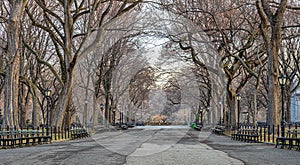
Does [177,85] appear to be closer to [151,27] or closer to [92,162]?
[151,27]

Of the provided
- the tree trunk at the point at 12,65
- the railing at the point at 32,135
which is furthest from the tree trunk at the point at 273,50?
the tree trunk at the point at 12,65

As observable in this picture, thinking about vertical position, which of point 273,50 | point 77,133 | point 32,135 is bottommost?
point 77,133

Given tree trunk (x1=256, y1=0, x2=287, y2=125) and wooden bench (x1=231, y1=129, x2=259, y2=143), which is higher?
tree trunk (x1=256, y1=0, x2=287, y2=125)

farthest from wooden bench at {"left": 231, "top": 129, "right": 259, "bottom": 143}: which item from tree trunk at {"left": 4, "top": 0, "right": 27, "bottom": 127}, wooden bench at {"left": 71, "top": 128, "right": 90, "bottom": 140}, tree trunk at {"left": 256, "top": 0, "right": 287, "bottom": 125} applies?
tree trunk at {"left": 4, "top": 0, "right": 27, "bottom": 127}

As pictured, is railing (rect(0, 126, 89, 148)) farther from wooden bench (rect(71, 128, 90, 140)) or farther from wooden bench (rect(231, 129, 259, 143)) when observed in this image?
wooden bench (rect(231, 129, 259, 143))

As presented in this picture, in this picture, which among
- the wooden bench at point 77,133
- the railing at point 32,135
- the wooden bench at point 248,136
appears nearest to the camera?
the railing at point 32,135

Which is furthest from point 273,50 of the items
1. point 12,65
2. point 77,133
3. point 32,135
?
point 77,133

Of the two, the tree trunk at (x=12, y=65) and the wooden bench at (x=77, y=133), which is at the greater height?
the tree trunk at (x=12, y=65)

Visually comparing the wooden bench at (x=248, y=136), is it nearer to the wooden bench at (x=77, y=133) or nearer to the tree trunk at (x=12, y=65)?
the wooden bench at (x=77, y=133)

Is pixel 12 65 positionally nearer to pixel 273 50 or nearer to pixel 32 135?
pixel 32 135

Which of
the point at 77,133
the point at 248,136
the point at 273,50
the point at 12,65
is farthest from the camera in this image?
the point at 77,133

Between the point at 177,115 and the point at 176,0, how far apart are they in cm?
10643

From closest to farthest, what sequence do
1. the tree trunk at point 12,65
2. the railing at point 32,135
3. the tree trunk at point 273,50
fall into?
the railing at point 32,135
the tree trunk at point 12,65
the tree trunk at point 273,50

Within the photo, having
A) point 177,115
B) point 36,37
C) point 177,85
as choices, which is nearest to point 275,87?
point 36,37
